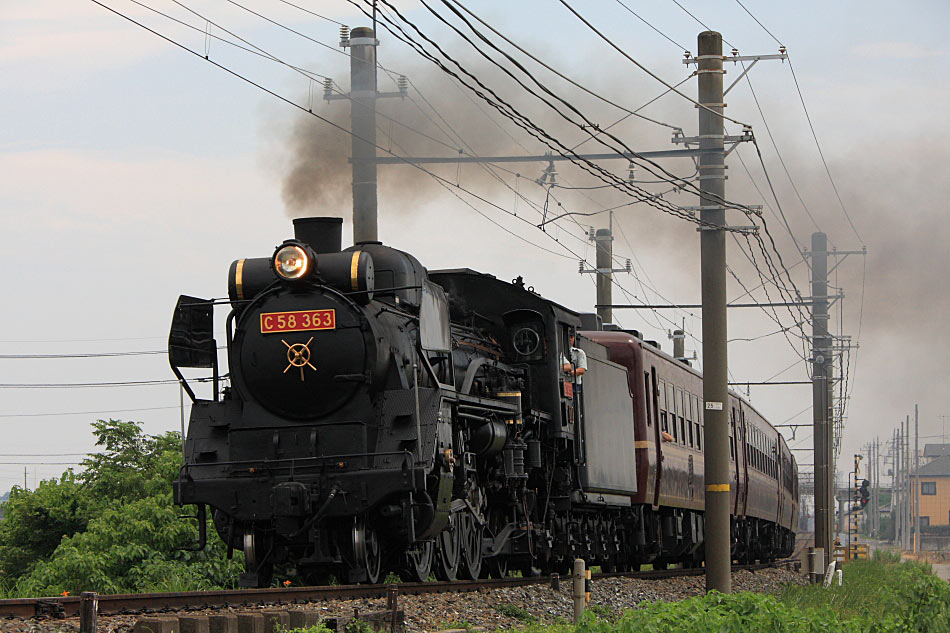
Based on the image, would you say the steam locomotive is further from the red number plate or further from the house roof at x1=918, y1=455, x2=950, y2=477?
the house roof at x1=918, y1=455, x2=950, y2=477

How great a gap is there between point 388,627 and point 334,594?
1849 mm

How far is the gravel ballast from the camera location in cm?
870

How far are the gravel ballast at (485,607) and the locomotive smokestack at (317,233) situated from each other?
3774 millimetres

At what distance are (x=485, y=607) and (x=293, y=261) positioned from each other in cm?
393

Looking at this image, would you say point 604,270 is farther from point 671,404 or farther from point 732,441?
point 671,404

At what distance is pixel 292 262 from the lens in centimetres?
1259

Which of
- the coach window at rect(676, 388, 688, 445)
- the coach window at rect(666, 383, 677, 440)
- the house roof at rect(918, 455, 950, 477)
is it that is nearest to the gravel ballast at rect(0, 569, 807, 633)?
the coach window at rect(666, 383, 677, 440)

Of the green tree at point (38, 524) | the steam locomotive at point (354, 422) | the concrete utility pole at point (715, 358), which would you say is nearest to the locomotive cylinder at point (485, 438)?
the steam locomotive at point (354, 422)

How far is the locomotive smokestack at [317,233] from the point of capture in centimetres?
1329

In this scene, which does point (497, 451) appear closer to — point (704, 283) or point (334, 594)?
point (334, 594)

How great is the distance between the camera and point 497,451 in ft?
48.0

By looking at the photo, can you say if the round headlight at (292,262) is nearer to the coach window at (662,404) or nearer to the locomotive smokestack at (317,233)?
the locomotive smokestack at (317,233)

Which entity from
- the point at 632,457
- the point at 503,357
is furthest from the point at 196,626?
the point at 632,457

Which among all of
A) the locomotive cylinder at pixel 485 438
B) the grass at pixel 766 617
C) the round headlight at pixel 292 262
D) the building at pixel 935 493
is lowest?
the building at pixel 935 493
